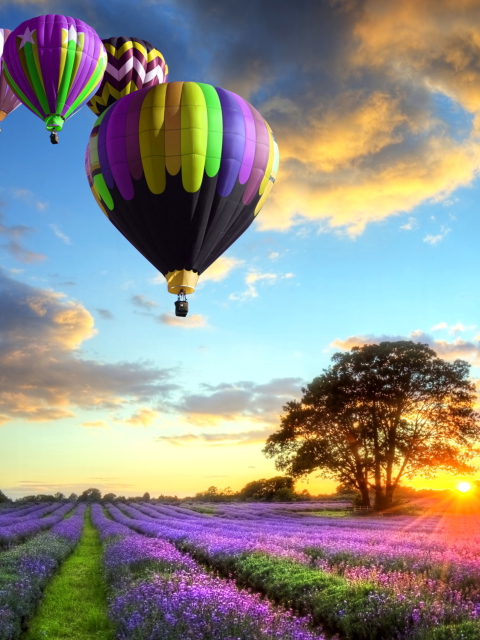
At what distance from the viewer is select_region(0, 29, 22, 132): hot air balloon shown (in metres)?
20.3

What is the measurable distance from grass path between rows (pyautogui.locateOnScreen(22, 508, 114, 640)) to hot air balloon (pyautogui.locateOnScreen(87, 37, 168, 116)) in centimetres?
1638

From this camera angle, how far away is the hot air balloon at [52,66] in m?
17.5

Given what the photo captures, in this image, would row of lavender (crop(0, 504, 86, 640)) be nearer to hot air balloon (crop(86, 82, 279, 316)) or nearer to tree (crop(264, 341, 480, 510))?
hot air balloon (crop(86, 82, 279, 316))

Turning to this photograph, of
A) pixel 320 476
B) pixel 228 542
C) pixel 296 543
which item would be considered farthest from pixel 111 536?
pixel 320 476

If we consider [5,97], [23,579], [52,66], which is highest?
[5,97]

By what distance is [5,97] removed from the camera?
2084 cm

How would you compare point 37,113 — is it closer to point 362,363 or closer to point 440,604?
point 440,604

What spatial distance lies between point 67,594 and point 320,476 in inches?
943

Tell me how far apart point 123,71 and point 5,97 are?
461cm

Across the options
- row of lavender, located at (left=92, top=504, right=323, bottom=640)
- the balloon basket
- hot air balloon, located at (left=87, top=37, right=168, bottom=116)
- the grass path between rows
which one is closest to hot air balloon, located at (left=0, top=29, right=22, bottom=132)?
hot air balloon, located at (left=87, top=37, right=168, bottom=116)

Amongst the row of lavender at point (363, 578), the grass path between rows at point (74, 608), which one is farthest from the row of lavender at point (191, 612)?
the row of lavender at point (363, 578)

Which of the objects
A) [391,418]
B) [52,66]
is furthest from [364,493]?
[52,66]

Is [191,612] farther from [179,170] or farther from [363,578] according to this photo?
[179,170]

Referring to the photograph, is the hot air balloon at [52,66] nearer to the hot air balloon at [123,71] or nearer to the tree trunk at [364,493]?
the hot air balloon at [123,71]
